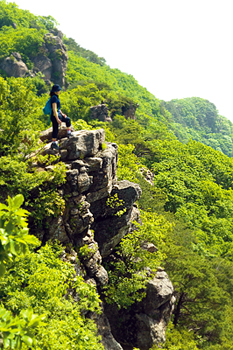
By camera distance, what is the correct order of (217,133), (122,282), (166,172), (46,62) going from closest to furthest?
(122,282) → (166,172) → (46,62) → (217,133)

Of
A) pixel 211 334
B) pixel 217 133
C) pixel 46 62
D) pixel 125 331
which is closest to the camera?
pixel 125 331

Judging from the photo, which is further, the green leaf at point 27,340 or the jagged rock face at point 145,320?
the jagged rock face at point 145,320

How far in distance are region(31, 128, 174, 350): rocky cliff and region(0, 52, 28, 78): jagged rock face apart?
6027cm

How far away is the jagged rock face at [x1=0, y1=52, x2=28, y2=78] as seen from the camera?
68062 millimetres

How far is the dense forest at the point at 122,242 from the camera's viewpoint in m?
8.47

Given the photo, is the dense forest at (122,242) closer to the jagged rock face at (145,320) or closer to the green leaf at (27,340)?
the green leaf at (27,340)

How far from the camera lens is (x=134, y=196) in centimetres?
1853

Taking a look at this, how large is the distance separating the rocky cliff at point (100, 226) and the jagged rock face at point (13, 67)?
198 ft

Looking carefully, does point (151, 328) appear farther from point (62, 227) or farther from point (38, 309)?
point (38, 309)

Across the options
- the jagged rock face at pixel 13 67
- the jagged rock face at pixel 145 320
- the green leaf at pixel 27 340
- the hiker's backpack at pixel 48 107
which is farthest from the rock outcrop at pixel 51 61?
the green leaf at pixel 27 340

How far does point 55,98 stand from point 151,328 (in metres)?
16.4

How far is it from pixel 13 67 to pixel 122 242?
6434 cm

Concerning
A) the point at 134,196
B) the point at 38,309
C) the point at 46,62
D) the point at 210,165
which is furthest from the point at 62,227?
the point at 46,62

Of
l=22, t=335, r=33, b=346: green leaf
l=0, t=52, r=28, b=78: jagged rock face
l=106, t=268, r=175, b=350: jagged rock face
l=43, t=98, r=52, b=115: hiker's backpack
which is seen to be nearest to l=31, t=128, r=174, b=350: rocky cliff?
l=106, t=268, r=175, b=350: jagged rock face
